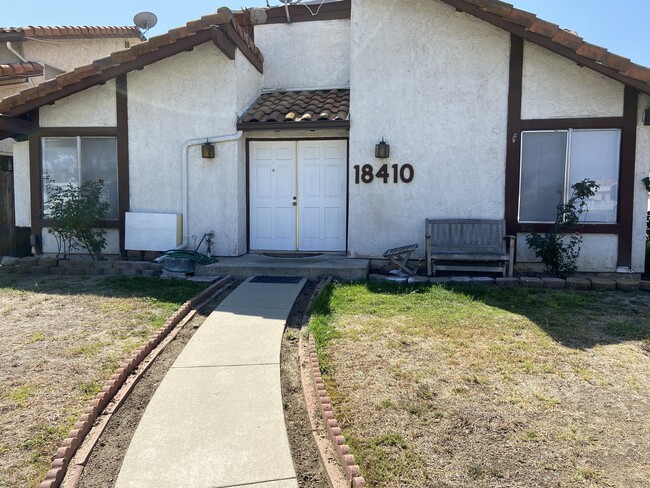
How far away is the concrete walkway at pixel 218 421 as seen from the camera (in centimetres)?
279

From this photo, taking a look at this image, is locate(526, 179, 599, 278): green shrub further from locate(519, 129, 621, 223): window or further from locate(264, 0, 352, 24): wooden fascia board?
locate(264, 0, 352, 24): wooden fascia board

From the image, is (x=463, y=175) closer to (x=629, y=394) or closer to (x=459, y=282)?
(x=459, y=282)

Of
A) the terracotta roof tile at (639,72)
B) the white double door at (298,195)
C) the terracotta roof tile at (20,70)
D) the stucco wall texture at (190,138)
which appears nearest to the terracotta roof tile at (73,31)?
the terracotta roof tile at (20,70)

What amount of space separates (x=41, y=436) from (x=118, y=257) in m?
6.53

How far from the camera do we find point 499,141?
8.24 meters

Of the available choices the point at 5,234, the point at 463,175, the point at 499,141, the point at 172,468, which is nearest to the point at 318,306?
the point at 172,468

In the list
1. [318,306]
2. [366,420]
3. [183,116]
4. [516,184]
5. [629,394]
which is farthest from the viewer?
[183,116]

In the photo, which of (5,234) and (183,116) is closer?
(183,116)

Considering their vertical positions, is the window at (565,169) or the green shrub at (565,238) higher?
the window at (565,169)

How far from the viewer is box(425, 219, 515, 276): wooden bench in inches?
305

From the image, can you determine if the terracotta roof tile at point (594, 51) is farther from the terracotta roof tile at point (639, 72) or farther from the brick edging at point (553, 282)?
the brick edging at point (553, 282)

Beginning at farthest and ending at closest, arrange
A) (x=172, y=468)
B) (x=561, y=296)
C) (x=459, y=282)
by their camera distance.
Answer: (x=459, y=282)
(x=561, y=296)
(x=172, y=468)

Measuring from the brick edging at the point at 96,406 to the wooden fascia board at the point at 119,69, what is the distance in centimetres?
491

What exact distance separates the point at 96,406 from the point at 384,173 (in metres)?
6.34
